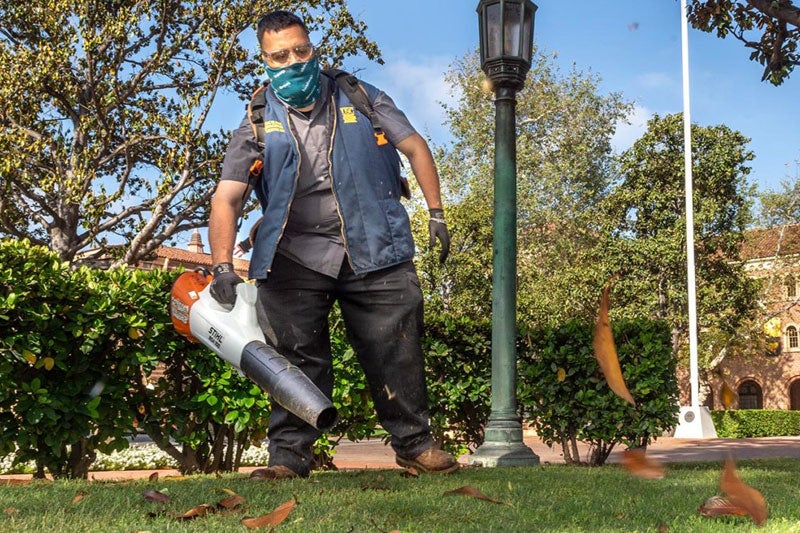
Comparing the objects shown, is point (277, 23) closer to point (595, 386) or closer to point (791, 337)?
point (595, 386)

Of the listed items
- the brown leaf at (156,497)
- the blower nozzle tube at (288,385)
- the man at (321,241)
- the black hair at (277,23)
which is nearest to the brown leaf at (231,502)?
the brown leaf at (156,497)

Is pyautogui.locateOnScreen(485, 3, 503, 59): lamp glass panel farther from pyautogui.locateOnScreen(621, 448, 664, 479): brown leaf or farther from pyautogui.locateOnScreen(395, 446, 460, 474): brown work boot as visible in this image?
pyautogui.locateOnScreen(395, 446, 460, 474): brown work boot

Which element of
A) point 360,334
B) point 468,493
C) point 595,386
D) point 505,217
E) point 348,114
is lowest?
point 468,493

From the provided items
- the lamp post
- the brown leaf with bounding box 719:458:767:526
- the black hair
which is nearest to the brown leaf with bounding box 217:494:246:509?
the brown leaf with bounding box 719:458:767:526

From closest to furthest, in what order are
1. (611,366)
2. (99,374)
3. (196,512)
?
(196,512)
(99,374)
(611,366)

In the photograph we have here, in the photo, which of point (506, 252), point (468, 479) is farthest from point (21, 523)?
point (506, 252)

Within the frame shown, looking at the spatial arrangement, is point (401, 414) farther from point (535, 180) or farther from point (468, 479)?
point (535, 180)

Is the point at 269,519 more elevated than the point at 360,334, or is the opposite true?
the point at 360,334

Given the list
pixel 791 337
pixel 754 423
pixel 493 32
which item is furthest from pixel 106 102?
pixel 791 337

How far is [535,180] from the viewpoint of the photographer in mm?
29484

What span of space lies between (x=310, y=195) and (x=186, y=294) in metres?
0.75

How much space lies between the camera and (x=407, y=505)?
274 centimetres

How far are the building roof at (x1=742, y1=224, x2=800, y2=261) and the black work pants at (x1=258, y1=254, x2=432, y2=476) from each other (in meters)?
27.8

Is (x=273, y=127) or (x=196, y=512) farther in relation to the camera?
(x=273, y=127)
